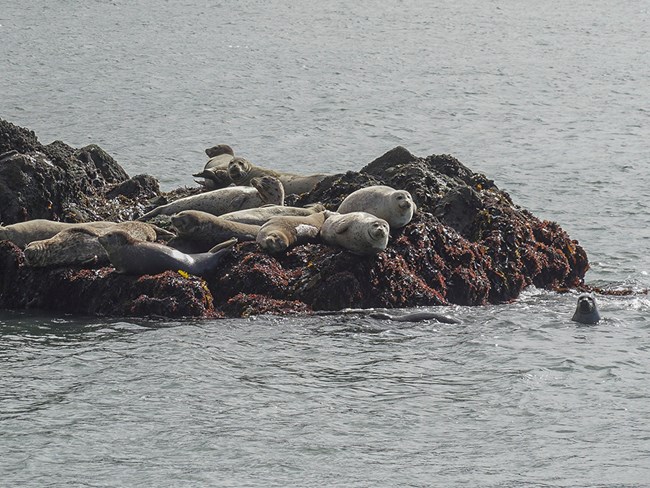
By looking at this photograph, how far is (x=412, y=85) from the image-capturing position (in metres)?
26.2

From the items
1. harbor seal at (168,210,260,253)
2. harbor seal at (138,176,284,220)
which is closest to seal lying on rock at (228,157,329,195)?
harbor seal at (138,176,284,220)

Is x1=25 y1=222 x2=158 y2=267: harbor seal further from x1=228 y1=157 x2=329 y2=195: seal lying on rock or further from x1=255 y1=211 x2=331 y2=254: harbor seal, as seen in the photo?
x1=228 y1=157 x2=329 y2=195: seal lying on rock

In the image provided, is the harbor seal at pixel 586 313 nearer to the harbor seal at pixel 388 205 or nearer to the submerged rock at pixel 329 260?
the submerged rock at pixel 329 260

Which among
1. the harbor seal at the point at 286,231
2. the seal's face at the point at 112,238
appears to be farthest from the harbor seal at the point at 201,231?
the seal's face at the point at 112,238

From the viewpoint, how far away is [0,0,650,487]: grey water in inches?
278

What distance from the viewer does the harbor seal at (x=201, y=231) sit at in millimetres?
10141

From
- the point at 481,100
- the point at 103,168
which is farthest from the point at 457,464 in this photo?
the point at 481,100

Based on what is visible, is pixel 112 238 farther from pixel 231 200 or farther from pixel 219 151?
pixel 219 151

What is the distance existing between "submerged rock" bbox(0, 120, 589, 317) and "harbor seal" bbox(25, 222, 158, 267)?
10 centimetres

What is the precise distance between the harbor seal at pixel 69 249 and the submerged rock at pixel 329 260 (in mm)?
99

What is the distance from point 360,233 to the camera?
9.70m

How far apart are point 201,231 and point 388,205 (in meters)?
1.60

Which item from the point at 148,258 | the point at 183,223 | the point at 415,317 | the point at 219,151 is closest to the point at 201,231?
the point at 183,223

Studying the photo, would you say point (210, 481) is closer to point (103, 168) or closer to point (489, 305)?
point (489, 305)
